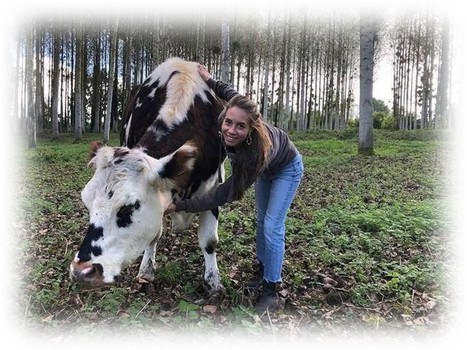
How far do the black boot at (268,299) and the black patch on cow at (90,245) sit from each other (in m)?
1.59

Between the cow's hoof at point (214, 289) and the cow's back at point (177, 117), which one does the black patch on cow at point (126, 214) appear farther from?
the cow's hoof at point (214, 289)

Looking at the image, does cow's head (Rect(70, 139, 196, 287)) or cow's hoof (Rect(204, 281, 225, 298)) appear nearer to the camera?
cow's head (Rect(70, 139, 196, 287))

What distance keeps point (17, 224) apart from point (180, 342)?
14.8ft

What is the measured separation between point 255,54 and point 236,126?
2998cm

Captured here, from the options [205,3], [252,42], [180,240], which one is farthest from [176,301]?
[252,42]

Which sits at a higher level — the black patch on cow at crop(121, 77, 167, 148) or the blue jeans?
the black patch on cow at crop(121, 77, 167, 148)

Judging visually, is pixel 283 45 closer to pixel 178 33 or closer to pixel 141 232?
pixel 178 33

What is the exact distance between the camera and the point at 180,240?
6207 millimetres

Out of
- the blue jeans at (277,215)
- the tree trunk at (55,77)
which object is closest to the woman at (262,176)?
the blue jeans at (277,215)

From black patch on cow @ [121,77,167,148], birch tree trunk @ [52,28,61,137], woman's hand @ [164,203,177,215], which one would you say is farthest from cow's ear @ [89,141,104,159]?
birch tree trunk @ [52,28,61,137]

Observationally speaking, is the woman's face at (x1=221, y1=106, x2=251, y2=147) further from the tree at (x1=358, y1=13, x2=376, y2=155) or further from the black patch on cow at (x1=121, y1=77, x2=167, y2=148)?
the tree at (x1=358, y1=13, x2=376, y2=155)

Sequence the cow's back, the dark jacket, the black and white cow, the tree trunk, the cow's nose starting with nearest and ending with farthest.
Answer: the cow's nose, the black and white cow, the dark jacket, the cow's back, the tree trunk

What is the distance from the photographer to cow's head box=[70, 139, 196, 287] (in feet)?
11.2

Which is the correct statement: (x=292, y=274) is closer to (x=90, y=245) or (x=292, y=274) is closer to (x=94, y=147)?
(x=90, y=245)
